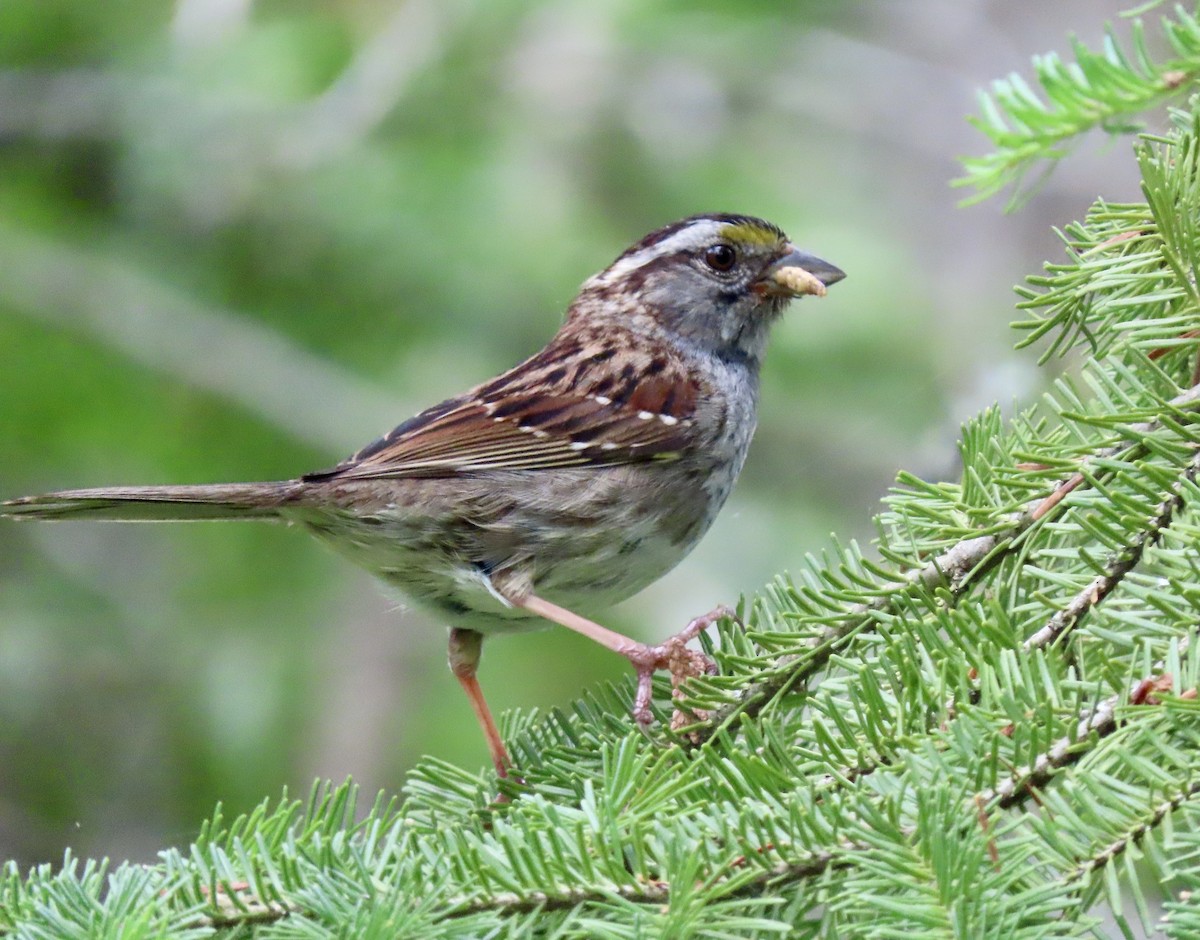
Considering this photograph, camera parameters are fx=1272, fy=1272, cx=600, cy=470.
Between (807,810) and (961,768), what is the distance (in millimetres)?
193

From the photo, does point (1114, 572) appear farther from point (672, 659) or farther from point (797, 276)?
point (797, 276)

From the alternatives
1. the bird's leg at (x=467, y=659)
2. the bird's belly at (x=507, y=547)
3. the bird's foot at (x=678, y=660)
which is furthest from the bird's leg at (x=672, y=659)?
the bird's leg at (x=467, y=659)

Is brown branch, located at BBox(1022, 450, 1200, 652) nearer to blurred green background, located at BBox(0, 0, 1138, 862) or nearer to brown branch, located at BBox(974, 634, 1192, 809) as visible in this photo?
brown branch, located at BBox(974, 634, 1192, 809)

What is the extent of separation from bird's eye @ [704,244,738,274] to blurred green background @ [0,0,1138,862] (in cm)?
30

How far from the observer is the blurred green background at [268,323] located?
417cm

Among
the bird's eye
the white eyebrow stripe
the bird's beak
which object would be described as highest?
the white eyebrow stripe

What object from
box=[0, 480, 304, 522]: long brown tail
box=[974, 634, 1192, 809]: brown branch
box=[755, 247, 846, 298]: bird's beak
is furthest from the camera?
box=[755, 247, 846, 298]: bird's beak

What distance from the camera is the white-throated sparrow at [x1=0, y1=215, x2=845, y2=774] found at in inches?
116

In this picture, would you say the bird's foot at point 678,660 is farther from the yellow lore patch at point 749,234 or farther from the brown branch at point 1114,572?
the yellow lore patch at point 749,234

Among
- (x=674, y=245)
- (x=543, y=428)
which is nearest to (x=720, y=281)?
(x=674, y=245)

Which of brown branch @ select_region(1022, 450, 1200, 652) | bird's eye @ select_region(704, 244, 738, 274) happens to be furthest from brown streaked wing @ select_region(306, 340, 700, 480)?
brown branch @ select_region(1022, 450, 1200, 652)

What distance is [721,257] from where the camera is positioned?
3.53 meters

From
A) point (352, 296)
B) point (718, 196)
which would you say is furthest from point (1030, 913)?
point (718, 196)

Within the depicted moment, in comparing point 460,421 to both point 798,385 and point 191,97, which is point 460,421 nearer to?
point 191,97
